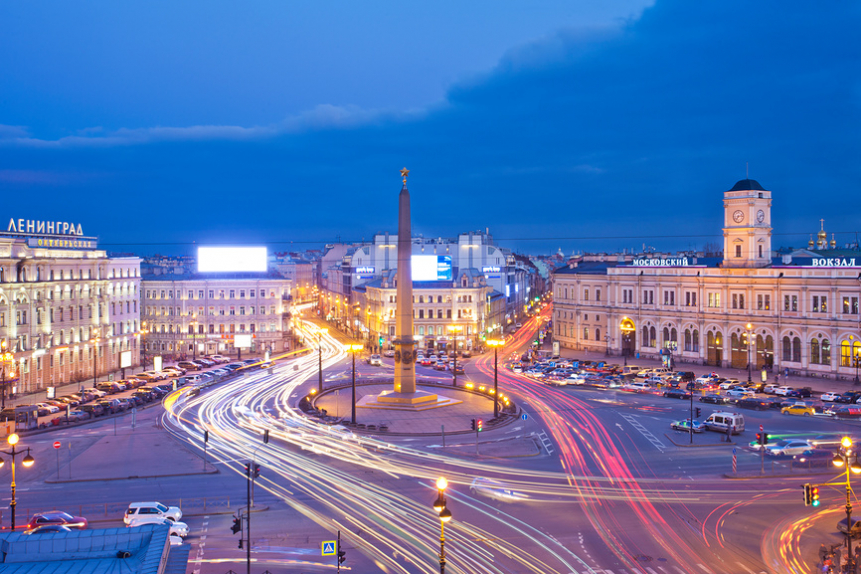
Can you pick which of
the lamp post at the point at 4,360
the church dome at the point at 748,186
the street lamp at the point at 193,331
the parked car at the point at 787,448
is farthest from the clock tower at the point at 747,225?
the lamp post at the point at 4,360

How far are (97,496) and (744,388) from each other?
5546cm

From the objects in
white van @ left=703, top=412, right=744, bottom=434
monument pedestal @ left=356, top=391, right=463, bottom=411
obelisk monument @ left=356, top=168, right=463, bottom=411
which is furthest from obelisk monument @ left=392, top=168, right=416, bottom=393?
white van @ left=703, top=412, right=744, bottom=434

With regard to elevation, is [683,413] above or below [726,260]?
below

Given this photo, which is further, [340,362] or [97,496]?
[340,362]

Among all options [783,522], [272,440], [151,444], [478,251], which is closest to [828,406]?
[783,522]

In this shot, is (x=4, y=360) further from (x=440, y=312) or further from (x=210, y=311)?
(x=440, y=312)

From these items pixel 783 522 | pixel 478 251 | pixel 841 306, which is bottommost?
pixel 783 522

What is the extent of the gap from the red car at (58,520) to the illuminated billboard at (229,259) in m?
75.5

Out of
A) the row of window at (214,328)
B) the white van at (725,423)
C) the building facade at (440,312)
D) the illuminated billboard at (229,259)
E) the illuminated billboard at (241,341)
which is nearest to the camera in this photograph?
the white van at (725,423)

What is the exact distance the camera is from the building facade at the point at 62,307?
67250 millimetres

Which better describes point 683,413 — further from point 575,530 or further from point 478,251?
point 478,251

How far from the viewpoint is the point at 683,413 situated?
5759cm

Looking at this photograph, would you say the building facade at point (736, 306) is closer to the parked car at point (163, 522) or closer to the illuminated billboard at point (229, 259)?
the illuminated billboard at point (229, 259)

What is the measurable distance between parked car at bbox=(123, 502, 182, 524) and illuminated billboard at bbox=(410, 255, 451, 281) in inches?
2983
